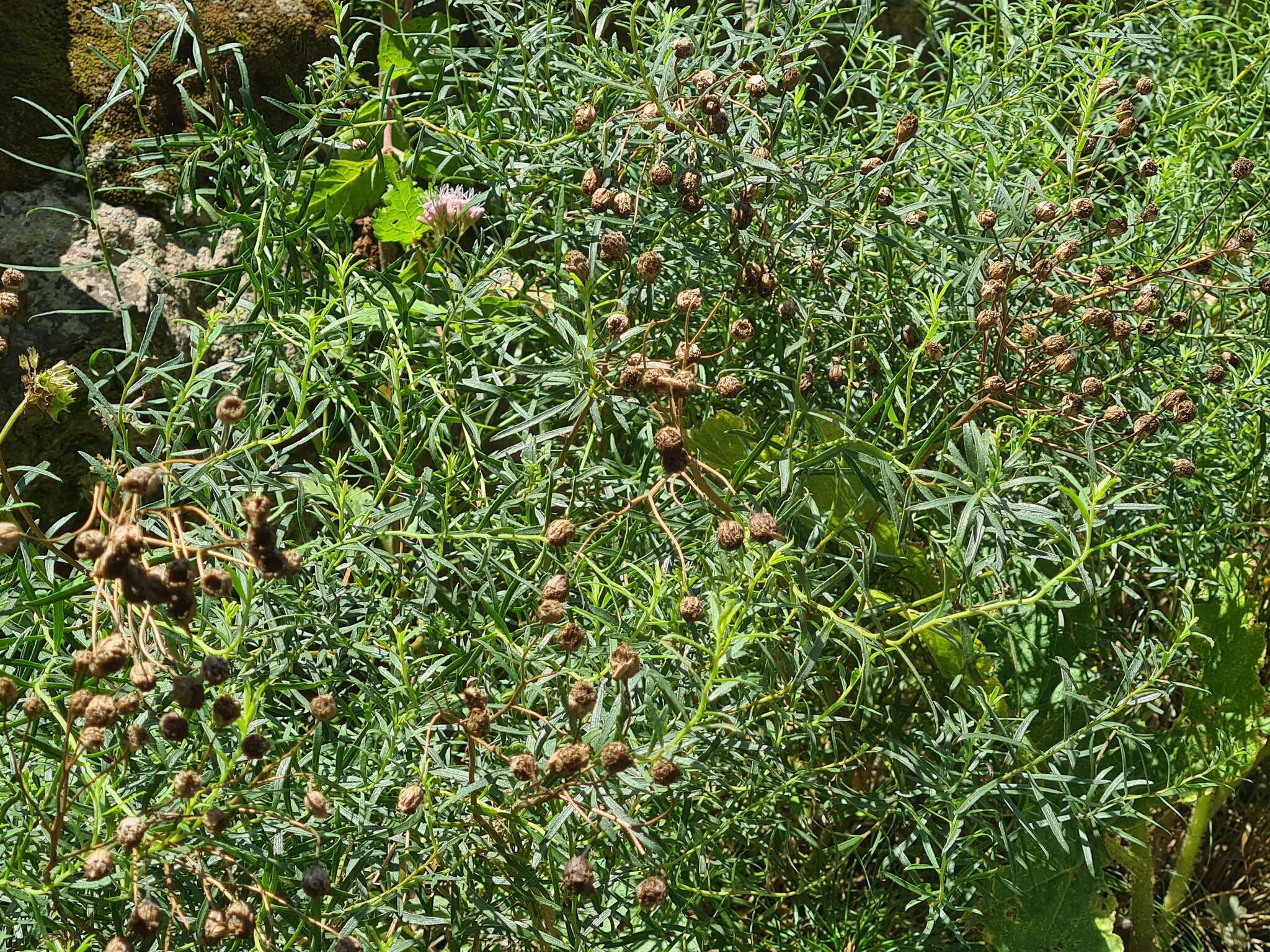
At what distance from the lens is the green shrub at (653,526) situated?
118cm

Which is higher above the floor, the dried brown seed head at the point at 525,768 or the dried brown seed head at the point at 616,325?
the dried brown seed head at the point at 616,325

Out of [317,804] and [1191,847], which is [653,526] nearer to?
[317,804]

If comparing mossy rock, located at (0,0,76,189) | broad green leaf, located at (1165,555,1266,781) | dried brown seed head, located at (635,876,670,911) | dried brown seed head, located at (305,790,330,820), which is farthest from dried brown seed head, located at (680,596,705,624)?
mossy rock, located at (0,0,76,189)

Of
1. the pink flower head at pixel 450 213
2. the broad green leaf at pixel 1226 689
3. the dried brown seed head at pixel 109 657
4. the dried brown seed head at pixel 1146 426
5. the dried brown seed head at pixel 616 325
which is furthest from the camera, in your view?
the broad green leaf at pixel 1226 689

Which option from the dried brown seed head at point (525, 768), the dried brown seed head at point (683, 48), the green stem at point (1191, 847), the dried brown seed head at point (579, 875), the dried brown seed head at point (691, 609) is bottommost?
the green stem at point (1191, 847)

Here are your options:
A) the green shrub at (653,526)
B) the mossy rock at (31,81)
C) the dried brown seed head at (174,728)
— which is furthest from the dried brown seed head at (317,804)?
the mossy rock at (31,81)

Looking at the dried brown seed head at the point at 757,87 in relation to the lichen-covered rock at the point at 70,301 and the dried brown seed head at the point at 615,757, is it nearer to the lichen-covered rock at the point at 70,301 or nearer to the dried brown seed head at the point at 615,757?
the dried brown seed head at the point at 615,757

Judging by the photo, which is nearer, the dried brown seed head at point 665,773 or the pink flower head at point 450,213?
the dried brown seed head at point 665,773

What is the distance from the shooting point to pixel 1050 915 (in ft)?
5.69

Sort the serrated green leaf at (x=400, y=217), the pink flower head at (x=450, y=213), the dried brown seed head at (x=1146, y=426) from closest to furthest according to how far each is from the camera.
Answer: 1. the dried brown seed head at (x=1146, y=426)
2. the pink flower head at (x=450, y=213)
3. the serrated green leaf at (x=400, y=217)

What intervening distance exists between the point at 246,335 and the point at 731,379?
64 cm

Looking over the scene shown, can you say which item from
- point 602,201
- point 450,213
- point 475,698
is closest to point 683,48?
point 602,201

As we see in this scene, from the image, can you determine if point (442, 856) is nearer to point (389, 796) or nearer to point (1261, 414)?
point (389, 796)

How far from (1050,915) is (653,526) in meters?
0.84
